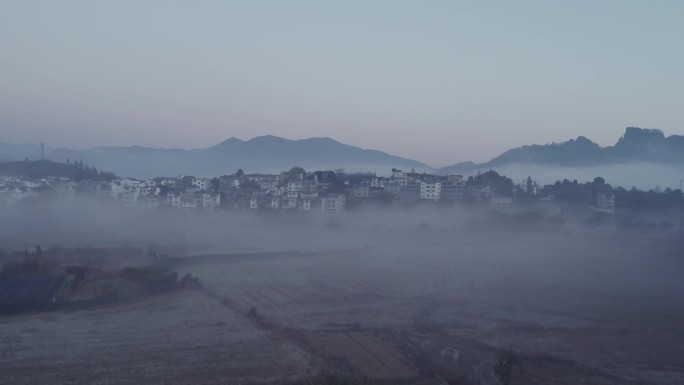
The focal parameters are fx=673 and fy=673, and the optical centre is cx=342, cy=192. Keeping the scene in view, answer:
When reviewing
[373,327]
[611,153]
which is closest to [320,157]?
[611,153]

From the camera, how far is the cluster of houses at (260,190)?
32.8 meters

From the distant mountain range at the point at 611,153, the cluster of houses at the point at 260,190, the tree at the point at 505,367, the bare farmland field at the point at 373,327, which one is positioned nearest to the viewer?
the tree at the point at 505,367

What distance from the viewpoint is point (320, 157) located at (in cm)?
7362

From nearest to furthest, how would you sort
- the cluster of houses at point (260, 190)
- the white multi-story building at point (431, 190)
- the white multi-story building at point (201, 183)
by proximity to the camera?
the cluster of houses at point (260, 190) → the white multi-story building at point (431, 190) → the white multi-story building at point (201, 183)

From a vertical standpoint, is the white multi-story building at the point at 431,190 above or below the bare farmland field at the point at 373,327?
above

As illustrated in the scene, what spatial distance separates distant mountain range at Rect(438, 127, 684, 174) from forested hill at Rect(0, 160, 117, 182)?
33959mm

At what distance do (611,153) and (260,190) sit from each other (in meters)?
43.8

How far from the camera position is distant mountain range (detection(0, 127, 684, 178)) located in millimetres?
65938

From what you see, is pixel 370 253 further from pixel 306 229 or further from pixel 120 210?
pixel 120 210

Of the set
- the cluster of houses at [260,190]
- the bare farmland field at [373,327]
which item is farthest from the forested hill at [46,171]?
the bare farmland field at [373,327]

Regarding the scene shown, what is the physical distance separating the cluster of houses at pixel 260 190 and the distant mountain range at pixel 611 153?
1077 inches

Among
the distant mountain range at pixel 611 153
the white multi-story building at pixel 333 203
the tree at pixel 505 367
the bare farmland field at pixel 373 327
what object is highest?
the distant mountain range at pixel 611 153

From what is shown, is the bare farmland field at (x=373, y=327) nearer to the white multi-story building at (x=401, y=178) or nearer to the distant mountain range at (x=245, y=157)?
the white multi-story building at (x=401, y=178)

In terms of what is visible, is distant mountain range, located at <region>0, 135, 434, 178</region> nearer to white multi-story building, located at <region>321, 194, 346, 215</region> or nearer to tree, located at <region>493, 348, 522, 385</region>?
white multi-story building, located at <region>321, 194, 346, 215</region>
